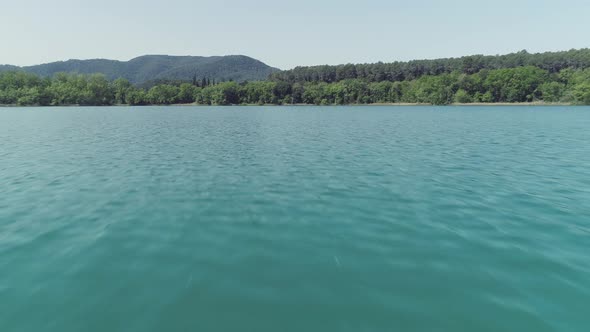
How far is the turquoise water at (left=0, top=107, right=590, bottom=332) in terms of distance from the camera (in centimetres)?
646

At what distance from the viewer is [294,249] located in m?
9.27

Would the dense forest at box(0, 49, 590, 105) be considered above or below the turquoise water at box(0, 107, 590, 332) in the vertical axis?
above

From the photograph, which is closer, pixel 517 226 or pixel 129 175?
pixel 517 226

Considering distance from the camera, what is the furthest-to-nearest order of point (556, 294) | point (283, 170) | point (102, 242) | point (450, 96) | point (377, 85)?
point (377, 85) → point (450, 96) → point (283, 170) → point (102, 242) → point (556, 294)

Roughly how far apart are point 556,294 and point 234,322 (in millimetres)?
7044

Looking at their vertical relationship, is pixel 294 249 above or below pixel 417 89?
below

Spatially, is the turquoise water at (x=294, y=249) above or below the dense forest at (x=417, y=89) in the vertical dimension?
below

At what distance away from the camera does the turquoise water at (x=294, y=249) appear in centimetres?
646

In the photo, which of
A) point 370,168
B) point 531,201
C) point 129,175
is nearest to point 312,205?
point 370,168

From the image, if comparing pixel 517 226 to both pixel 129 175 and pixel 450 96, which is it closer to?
pixel 129 175

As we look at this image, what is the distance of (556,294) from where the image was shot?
707 centimetres

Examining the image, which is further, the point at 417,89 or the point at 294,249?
the point at 417,89

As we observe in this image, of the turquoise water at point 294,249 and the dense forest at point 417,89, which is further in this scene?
the dense forest at point 417,89

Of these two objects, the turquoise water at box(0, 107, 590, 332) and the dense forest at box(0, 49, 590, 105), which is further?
the dense forest at box(0, 49, 590, 105)
